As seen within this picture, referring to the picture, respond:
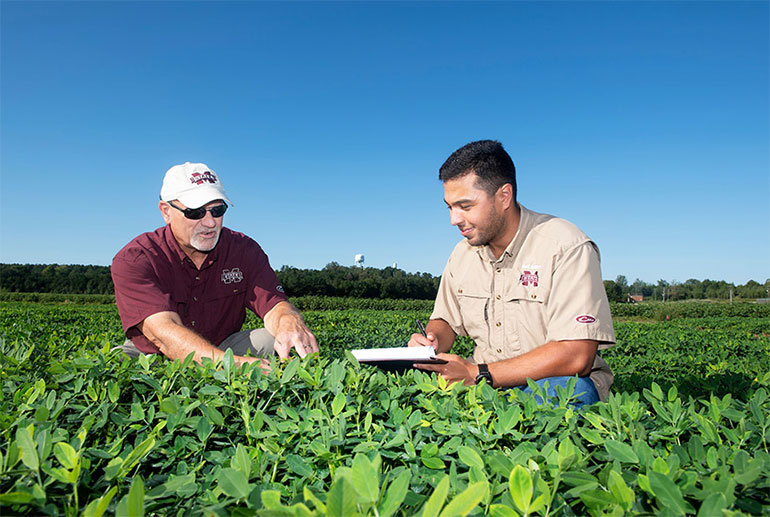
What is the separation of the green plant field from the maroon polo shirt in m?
1.13

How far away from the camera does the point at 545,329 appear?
10.8ft

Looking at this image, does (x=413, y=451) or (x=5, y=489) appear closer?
(x=5, y=489)

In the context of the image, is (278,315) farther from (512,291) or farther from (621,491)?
(621,491)

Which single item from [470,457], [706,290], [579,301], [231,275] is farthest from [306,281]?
[706,290]

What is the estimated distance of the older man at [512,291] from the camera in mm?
2838

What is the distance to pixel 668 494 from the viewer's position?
934 millimetres

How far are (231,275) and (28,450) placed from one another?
3089mm

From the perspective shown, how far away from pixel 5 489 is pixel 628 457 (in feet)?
4.87

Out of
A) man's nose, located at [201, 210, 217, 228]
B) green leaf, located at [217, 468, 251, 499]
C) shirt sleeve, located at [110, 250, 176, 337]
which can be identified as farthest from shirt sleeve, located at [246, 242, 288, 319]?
green leaf, located at [217, 468, 251, 499]

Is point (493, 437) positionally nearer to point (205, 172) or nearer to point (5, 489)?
point (5, 489)

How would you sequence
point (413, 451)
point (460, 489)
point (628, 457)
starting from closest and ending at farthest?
point (460, 489) < point (628, 457) < point (413, 451)

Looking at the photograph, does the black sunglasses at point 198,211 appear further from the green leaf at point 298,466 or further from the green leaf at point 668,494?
the green leaf at point 668,494

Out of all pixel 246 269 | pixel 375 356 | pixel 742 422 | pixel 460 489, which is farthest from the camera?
pixel 246 269

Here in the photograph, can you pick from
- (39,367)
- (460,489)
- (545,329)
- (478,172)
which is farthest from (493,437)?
(39,367)
